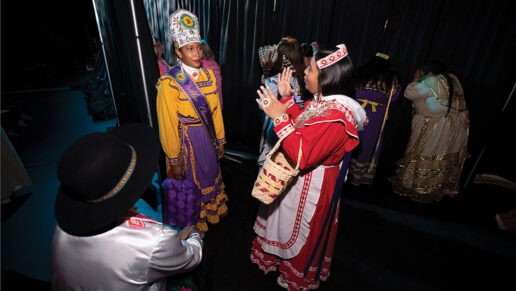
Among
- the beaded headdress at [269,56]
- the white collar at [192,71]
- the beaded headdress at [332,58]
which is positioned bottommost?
the white collar at [192,71]

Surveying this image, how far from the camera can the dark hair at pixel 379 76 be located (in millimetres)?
3090

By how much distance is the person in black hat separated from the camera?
767 millimetres

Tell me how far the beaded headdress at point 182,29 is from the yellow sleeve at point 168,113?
355 millimetres

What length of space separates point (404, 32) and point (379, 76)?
3.10 ft

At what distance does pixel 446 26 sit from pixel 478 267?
3078 mm

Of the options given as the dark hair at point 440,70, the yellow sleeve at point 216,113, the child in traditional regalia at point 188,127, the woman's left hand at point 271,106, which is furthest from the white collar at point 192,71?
the dark hair at point 440,70

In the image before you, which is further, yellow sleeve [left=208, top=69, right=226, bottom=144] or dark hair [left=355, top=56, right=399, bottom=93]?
dark hair [left=355, top=56, right=399, bottom=93]

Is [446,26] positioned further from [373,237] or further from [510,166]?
[373,237]

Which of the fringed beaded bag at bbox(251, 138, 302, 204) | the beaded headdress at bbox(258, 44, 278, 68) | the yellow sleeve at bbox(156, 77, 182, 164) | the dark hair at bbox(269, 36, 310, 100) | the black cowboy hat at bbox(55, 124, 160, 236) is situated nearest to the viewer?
the black cowboy hat at bbox(55, 124, 160, 236)

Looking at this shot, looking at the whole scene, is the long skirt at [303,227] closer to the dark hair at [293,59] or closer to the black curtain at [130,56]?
the dark hair at [293,59]

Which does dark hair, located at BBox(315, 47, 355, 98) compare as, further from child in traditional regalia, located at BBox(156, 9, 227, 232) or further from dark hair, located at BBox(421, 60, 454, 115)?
dark hair, located at BBox(421, 60, 454, 115)

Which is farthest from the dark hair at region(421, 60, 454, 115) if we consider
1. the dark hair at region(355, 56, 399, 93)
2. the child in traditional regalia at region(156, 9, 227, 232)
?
the child in traditional regalia at region(156, 9, 227, 232)

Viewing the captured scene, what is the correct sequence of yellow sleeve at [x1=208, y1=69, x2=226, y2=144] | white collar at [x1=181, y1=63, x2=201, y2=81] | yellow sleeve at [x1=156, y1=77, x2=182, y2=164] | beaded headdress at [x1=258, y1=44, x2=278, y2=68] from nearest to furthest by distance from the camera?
yellow sleeve at [x1=156, y1=77, x2=182, y2=164], white collar at [x1=181, y1=63, x2=201, y2=81], yellow sleeve at [x1=208, y1=69, x2=226, y2=144], beaded headdress at [x1=258, y1=44, x2=278, y2=68]

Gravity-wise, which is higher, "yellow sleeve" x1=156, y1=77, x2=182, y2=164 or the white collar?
the white collar
